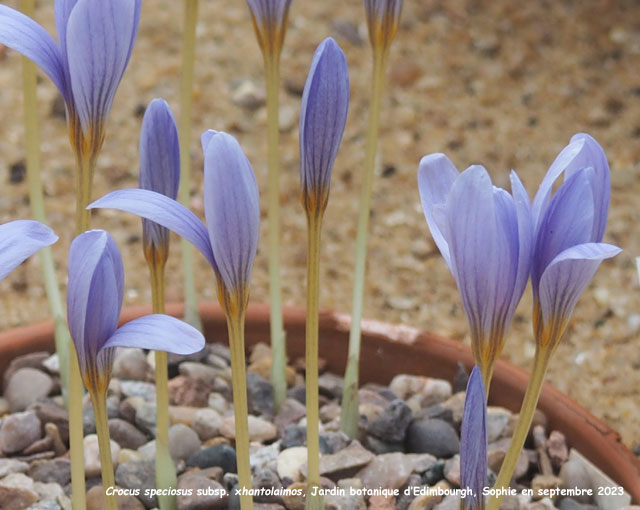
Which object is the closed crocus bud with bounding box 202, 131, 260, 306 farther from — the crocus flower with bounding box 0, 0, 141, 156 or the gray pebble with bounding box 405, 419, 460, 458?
the gray pebble with bounding box 405, 419, 460, 458

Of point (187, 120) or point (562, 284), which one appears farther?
point (187, 120)

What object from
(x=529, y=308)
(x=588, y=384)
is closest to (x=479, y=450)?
(x=588, y=384)

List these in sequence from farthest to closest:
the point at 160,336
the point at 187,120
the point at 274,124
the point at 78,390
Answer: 1. the point at 187,120
2. the point at 274,124
3. the point at 78,390
4. the point at 160,336

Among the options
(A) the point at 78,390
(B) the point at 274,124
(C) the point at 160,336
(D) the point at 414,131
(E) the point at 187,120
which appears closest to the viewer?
(C) the point at 160,336

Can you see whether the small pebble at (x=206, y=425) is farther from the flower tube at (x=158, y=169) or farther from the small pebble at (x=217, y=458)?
the flower tube at (x=158, y=169)

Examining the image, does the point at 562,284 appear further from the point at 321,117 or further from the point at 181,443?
the point at 181,443

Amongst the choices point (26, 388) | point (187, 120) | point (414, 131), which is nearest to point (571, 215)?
point (187, 120)
